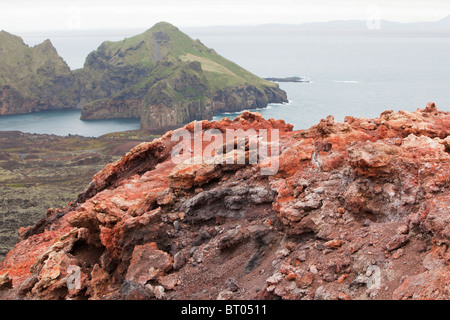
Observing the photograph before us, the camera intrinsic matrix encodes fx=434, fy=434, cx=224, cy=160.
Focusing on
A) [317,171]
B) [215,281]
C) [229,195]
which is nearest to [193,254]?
[215,281]

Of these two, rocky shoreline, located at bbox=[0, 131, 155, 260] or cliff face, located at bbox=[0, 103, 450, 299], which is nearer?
cliff face, located at bbox=[0, 103, 450, 299]

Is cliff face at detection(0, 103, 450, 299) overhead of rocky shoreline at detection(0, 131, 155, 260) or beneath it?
overhead

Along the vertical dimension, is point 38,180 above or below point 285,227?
below

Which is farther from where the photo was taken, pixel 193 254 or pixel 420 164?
pixel 193 254

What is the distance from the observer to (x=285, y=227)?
20172 mm

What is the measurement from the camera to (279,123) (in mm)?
32375

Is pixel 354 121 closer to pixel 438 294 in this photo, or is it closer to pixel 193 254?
pixel 193 254

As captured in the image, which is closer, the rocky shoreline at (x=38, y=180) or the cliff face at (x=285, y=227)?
the cliff face at (x=285, y=227)

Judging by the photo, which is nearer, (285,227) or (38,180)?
(285,227)

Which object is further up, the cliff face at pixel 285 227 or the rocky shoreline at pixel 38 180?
the cliff face at pixel 285 227

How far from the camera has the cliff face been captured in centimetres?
1595

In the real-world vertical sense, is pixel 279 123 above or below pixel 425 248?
above

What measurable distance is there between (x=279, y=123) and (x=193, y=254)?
567 inches

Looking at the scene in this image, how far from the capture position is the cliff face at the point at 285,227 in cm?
1595
